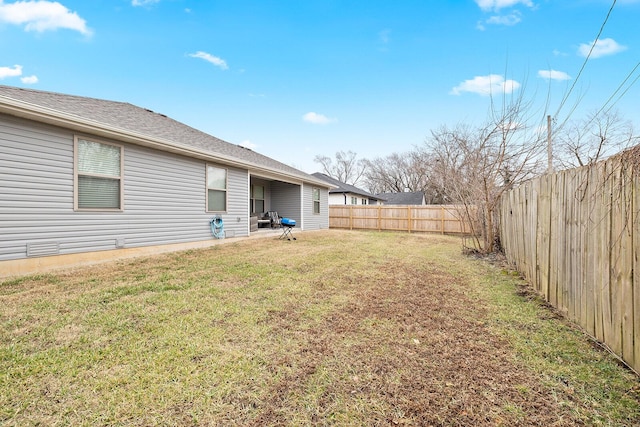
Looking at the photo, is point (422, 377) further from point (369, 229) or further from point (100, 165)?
point (369, 229)

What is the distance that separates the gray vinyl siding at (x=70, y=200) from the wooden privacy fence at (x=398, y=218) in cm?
1009

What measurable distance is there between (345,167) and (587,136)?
3770cm

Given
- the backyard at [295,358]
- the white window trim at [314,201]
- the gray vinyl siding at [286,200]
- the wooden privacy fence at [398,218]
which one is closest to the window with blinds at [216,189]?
the backyard at [295,358]

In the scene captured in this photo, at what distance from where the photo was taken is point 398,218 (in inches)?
607

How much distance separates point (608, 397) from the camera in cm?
178

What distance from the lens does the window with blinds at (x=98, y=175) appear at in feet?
17.5

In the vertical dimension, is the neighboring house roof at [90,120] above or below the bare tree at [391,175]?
below

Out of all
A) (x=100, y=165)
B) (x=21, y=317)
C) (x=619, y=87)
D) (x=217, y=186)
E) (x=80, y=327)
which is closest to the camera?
(x=80, y=327)

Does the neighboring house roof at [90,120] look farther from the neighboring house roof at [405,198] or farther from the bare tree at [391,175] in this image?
the bare tree at [391,175]

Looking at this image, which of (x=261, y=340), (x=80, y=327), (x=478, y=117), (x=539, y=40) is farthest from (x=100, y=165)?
(x=539, y=40)

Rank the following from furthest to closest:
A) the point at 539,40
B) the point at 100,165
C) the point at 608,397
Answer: the point at 539,40 < the point at 100,165 < the point at 608,397

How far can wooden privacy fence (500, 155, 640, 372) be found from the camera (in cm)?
202

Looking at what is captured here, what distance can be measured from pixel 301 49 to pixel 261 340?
11.8m

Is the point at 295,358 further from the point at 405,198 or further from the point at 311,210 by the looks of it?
the point at 405,198
